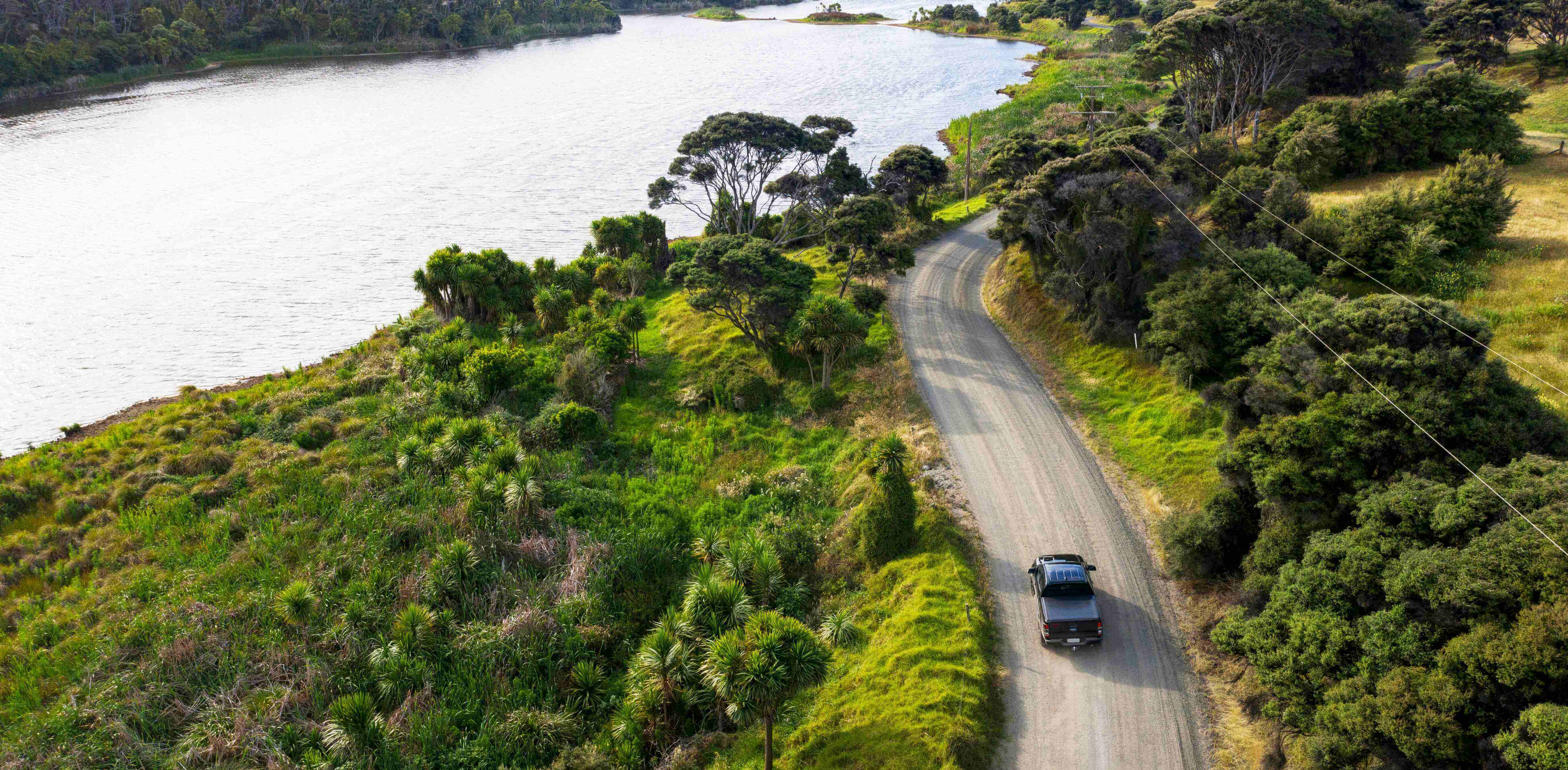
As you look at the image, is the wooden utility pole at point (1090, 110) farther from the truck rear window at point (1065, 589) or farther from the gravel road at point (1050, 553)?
the truck rear window at point (1065, 589)

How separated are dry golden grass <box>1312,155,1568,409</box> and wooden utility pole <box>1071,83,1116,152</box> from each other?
15394mm

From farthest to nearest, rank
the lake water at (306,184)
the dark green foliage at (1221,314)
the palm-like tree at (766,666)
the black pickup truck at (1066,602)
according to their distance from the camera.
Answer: the lake water at (306,184)
the dark green foliage at (1221,314)
the black pickup truck at (1066,602)
the palm-like tree at (766,666)

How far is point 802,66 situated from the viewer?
480 ft

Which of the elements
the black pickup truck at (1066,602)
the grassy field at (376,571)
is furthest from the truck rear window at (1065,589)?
the grassy field at (376,571)

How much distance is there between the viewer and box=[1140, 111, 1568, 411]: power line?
23.0m

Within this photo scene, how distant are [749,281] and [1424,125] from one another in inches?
1617

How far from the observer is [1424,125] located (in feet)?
149

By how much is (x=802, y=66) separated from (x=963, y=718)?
144 m

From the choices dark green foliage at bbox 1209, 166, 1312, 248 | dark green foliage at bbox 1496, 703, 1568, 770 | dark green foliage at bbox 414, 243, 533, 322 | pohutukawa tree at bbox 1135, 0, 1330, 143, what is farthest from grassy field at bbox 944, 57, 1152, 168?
dark green foliage at bbox 1496, 703, 1568, 770

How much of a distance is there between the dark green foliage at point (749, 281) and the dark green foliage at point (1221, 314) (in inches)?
690

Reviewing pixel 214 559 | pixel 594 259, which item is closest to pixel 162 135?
pixel 594 259

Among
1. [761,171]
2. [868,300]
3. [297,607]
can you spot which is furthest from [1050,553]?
[761,171]

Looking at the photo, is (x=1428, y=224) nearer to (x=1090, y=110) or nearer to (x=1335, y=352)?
(x=1335, y=352)

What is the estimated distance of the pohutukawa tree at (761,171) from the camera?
56688mm
